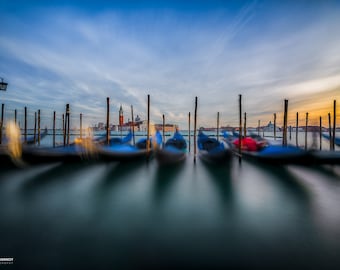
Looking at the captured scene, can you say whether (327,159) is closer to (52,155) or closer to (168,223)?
(168,223)

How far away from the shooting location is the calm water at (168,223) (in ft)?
5.95

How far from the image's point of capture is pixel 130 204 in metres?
3.33

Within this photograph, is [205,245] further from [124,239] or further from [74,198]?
[74,198]

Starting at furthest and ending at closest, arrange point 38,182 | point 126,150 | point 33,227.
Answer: point 126,150 < point 38,182 < point 33,227

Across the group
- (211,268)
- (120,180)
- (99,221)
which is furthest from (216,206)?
(120,180)

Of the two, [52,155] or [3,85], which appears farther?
[52,155]

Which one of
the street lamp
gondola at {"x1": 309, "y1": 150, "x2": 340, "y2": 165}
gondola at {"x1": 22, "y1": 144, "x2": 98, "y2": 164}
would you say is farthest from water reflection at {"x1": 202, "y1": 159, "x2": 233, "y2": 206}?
the street lamp

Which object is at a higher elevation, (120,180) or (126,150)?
(126,150)

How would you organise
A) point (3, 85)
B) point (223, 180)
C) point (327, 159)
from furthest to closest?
point (327, 159), point (3, 85), point (223, 180)

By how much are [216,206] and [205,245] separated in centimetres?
132

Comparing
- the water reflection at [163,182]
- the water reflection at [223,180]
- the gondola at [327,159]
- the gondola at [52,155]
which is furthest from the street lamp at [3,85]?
the gondola at [327,159]

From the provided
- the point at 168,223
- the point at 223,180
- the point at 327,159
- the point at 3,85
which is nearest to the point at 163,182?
the point at 223,180

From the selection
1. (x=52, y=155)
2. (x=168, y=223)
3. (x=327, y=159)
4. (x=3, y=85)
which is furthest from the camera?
(x=327, y=159)

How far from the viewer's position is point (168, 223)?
2.58 meters
